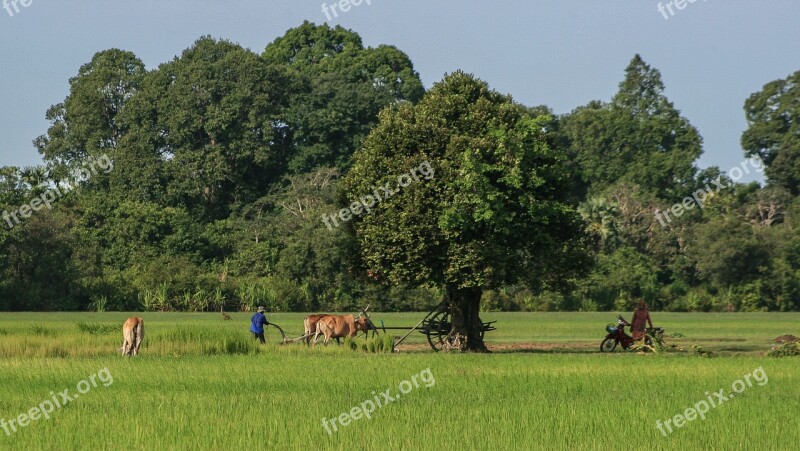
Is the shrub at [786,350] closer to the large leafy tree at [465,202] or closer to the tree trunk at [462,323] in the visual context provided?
the large leafy tree at [465,202]

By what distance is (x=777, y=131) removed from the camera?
3890 inches

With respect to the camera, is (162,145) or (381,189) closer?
(381,189)

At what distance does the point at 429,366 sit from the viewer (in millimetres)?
29094

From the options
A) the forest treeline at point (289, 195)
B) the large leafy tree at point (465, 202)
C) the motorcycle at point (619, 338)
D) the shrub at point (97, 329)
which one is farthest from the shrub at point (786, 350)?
the forest treeline at point (289, 195)

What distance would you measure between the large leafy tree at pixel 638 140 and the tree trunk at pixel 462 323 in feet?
191

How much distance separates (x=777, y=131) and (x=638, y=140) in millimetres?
10713

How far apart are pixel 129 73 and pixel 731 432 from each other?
3533 inches

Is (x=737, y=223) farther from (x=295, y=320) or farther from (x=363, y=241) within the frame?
(x=363, y=241)

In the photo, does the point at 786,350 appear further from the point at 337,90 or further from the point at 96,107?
the point at 96,107

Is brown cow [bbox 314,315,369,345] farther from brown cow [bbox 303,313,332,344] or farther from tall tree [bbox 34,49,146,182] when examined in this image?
tall tree [bbox 34,49,146,182]

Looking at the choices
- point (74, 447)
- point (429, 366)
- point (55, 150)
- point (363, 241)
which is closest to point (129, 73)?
point (55, 150)

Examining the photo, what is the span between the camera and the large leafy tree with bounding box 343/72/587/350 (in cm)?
3534

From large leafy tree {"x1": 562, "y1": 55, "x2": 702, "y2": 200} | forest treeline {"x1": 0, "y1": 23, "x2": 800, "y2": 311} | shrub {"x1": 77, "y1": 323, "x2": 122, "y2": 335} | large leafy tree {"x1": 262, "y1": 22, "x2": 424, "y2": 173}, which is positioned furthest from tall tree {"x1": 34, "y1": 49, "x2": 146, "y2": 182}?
shrub {"x1": 77, "y1": 323, "x2": 122, "y2": 335}

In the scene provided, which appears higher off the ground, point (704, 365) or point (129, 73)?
point (129, 73)
